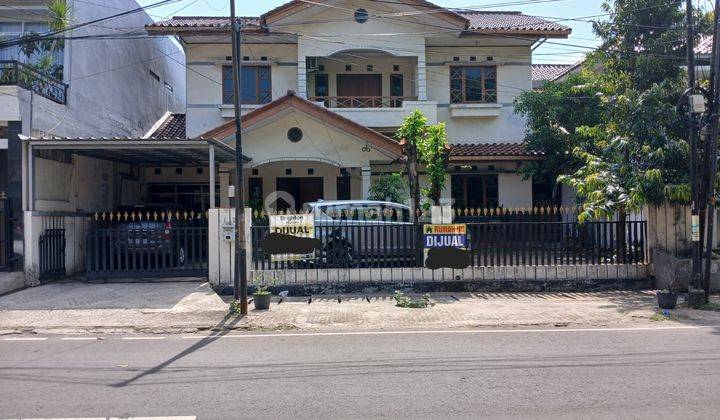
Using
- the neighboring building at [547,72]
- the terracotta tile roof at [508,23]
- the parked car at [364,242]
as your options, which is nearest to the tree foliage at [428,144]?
the parked car at [364,242]

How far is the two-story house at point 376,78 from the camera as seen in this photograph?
20.0 m

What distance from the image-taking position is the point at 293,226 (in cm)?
1256

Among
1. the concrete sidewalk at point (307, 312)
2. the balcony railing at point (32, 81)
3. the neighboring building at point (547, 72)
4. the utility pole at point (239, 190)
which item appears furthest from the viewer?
the neighboring building at point (547, 72)

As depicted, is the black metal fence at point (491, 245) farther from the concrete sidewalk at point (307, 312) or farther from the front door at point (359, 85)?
the front door at point (359, 85)

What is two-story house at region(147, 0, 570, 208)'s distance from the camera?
19984 millimetres

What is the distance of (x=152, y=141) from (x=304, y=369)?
841 cm

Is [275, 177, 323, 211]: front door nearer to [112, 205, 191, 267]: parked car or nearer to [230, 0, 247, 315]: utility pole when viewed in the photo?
[112, 205, 191, 267]: parked car

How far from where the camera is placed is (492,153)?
19.6m

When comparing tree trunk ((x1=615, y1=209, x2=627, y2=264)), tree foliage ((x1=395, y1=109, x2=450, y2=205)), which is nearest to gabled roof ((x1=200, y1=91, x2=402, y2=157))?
tree foliage ((x1=395, y1=109, x2=450, y2=205))

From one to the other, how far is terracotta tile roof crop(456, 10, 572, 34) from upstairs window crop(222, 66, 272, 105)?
756 centimetres

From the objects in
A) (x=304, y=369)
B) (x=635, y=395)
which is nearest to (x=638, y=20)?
(x=635, y=395)

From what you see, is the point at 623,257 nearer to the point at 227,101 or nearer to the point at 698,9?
the point at 698,9

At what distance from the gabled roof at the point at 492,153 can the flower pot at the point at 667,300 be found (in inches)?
369

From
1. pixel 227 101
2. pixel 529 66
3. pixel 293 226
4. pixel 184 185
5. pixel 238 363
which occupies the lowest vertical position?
pixel 238 363
